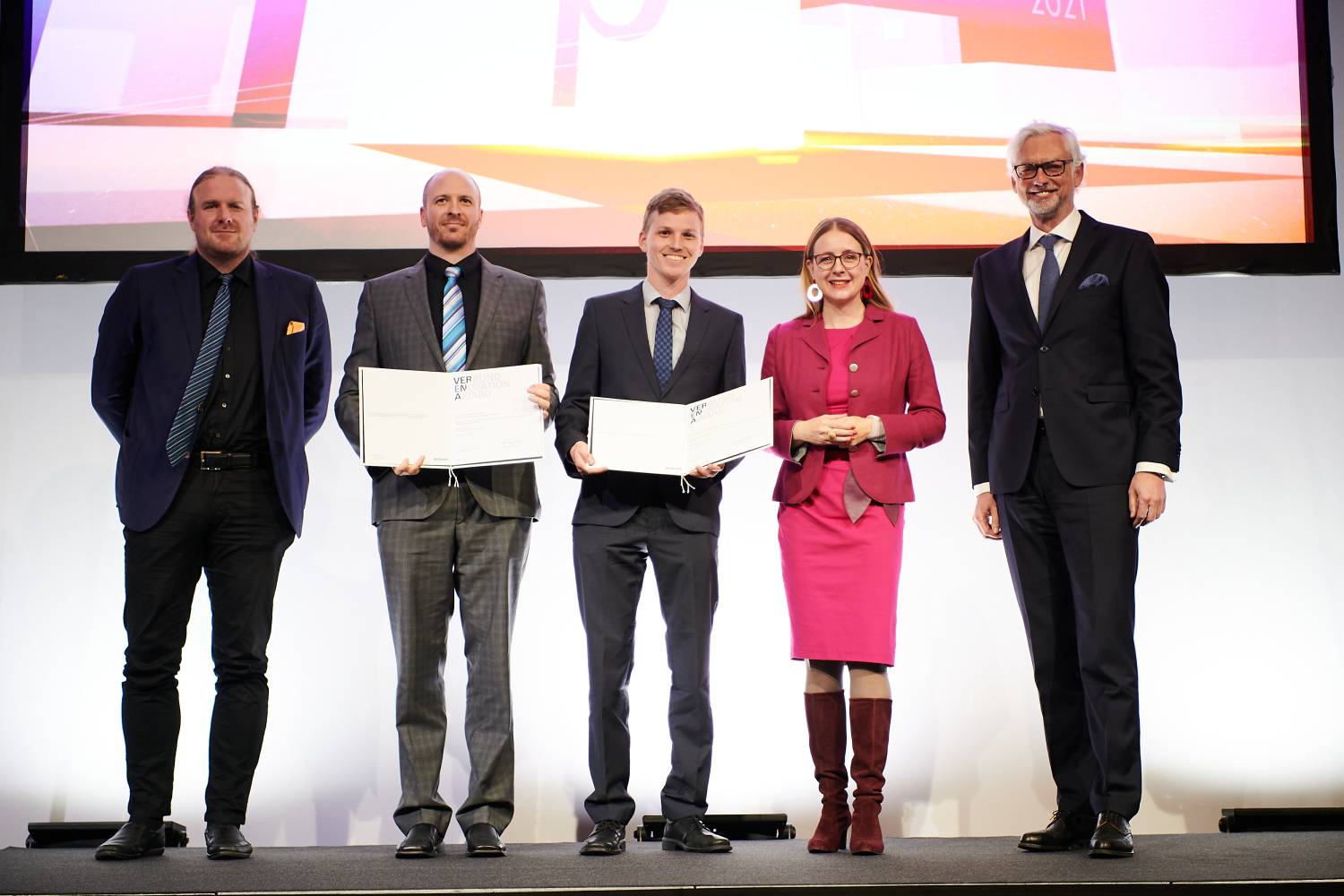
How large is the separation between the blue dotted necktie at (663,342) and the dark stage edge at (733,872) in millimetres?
1268

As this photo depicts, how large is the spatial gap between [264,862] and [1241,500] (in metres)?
3.45

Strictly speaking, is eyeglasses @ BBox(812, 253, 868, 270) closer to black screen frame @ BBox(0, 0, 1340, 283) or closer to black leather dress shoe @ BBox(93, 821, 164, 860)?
black screen frame @ BBox(0, 0, 1340, 283)

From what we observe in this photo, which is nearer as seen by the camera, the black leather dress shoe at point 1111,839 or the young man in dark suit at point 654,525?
the black leather dress shoe at point 1111,839

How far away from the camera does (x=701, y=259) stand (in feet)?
14.0

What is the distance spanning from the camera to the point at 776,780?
13.9 ft

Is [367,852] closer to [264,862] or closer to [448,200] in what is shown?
[264,862]

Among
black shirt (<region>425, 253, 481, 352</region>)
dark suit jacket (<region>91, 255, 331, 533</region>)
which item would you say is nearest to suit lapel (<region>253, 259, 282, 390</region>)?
dark suit jacket (<region>91, 255, 331, 533</region>)

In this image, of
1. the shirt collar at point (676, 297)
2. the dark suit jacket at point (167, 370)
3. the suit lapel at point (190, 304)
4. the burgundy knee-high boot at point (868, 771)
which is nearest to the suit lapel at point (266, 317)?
the dark suit jacket at point (167, 370)

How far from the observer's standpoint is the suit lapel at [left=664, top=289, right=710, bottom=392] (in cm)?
332

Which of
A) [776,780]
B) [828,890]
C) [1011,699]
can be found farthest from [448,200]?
[1011,699]

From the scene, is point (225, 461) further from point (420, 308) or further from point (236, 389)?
point (420, 308)

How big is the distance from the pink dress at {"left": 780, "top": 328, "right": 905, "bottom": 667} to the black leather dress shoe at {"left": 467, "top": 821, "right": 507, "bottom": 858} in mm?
916

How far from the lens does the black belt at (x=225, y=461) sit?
10.7 ft

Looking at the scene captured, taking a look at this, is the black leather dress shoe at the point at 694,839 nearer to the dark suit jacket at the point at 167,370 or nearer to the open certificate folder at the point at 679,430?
the open certificate folder at the point at 679,430
